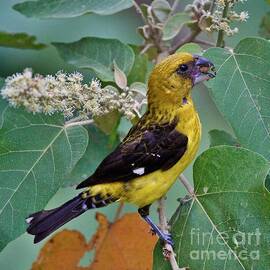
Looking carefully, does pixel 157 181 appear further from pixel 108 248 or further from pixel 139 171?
pixel 108 248

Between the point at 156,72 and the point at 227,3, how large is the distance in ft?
1.18

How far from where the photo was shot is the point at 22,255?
9.90ft

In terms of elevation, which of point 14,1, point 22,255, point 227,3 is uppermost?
point 227,3

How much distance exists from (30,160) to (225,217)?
1.96ft

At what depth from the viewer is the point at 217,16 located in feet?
7.41

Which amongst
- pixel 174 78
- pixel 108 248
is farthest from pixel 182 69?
pixel 108 248

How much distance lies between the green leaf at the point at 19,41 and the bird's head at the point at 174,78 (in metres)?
0.55

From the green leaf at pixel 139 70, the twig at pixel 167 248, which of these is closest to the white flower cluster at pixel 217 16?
the green leaf at pixel 139 70

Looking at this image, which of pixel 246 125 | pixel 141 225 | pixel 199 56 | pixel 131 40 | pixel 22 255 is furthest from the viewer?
pixel 131 40

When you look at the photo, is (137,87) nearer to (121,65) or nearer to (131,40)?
(121,65)

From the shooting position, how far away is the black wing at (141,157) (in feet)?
7.45

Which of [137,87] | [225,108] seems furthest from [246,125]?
[137,87]

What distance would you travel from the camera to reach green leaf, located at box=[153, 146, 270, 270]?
2.04m

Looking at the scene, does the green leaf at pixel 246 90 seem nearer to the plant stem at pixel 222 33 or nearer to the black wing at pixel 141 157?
the plant stem at pixel 222 33
